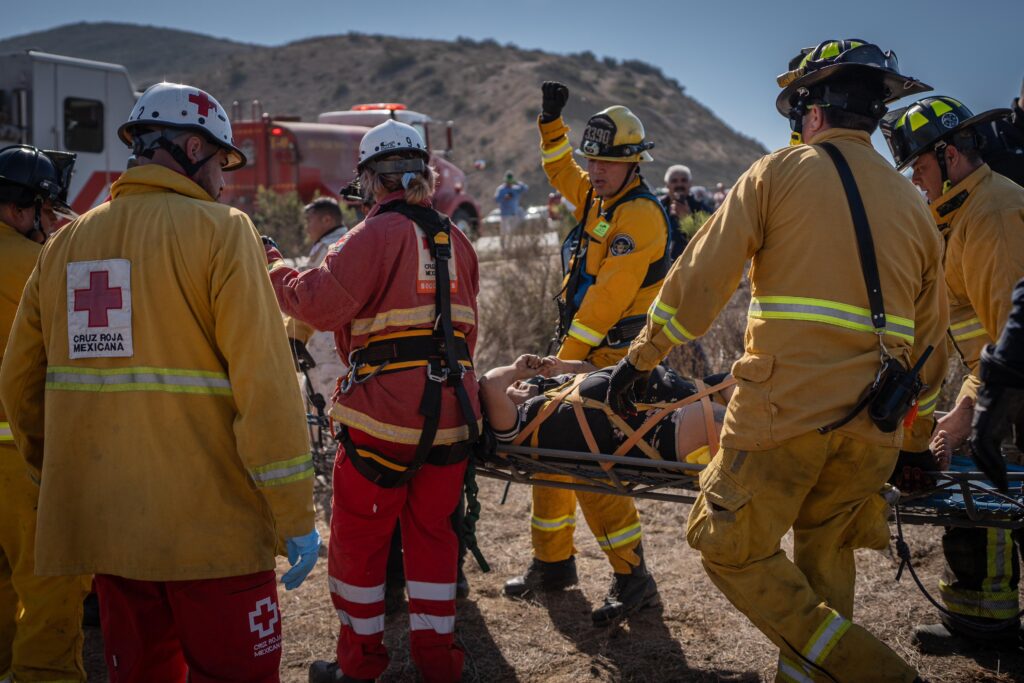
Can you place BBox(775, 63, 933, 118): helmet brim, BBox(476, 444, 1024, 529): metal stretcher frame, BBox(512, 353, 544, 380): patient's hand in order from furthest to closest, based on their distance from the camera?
BBox(512, 353, 544, 380): patient's hand, BBox(476, 444, 1024, 529): metal stretcher frame, BBox(775, 63, 933, 118): helmet brim

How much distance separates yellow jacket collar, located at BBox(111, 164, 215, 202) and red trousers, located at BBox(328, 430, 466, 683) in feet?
3.95

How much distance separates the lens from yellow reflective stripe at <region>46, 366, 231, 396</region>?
2.53 meters

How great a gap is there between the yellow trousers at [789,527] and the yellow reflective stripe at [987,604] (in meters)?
1.34

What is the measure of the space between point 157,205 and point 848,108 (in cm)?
212

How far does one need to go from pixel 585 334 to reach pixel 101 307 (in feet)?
7.54

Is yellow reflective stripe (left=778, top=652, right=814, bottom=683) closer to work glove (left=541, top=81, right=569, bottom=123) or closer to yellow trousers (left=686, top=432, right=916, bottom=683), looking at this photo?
yellow trousers (left=686, top=432, right=916, bottom=683)

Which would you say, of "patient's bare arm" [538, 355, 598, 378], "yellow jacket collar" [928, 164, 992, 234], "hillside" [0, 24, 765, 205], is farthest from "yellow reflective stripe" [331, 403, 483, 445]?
"hillside" [0, 24, 765, 205]

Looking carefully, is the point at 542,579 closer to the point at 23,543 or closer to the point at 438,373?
the point at 438,373

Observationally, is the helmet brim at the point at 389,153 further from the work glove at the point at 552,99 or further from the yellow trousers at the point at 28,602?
the yellow trousers at the point at 28,602

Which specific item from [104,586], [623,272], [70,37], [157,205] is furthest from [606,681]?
[70,37]

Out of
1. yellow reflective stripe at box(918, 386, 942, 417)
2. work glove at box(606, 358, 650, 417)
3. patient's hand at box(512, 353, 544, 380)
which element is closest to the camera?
work glove at box(606, 358, 650, 417)

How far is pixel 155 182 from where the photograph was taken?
2613mm

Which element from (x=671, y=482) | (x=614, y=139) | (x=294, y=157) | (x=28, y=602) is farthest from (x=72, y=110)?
(x=671, y=482)

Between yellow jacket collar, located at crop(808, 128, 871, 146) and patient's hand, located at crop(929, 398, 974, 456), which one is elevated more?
yellow jacket collar, located at crop(808, 128, 871, 146)
